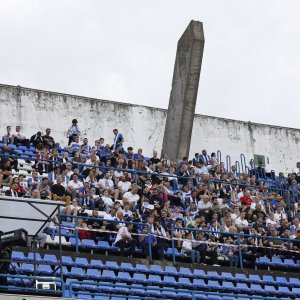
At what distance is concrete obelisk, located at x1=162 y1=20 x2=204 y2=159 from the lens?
3500cm

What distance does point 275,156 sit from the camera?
133ft

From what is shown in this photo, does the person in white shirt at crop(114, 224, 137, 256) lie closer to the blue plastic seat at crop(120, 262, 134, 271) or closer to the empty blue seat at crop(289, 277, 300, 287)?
the blue plastic seat at crop(120, 262, 134, 271)

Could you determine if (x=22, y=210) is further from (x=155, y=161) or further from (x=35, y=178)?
(x=155, y=161)

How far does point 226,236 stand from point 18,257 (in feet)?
20.7

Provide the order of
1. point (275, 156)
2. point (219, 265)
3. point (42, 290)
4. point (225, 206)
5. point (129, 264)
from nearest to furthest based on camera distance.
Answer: point (42, 290)
point (129, 264)
point (219, 265)
point (225, 206)
point (275, 156)

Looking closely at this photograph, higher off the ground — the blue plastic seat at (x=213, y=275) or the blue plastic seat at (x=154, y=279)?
the blue plastic seat at (x=213, y=275)

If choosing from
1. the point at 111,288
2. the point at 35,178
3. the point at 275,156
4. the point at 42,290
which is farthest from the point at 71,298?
the point at 275,156

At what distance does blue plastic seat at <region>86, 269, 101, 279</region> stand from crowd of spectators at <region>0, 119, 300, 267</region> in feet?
4.07

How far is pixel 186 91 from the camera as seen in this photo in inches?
1378

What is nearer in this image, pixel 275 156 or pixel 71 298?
pixel 71 298

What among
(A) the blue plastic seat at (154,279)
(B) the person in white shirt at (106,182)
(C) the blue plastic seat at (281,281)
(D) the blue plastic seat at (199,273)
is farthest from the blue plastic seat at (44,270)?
(C) the blue plastic seat at (281,281)

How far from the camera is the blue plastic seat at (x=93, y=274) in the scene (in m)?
23.3

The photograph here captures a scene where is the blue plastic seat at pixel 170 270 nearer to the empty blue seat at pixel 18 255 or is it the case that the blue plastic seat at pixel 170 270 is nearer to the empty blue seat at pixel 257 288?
the empty blue seat at pixel 257 288

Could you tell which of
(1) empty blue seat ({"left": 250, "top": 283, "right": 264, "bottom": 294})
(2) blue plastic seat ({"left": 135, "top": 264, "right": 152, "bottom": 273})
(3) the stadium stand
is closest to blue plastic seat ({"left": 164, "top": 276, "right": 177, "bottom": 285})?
(3) the stadium stand
